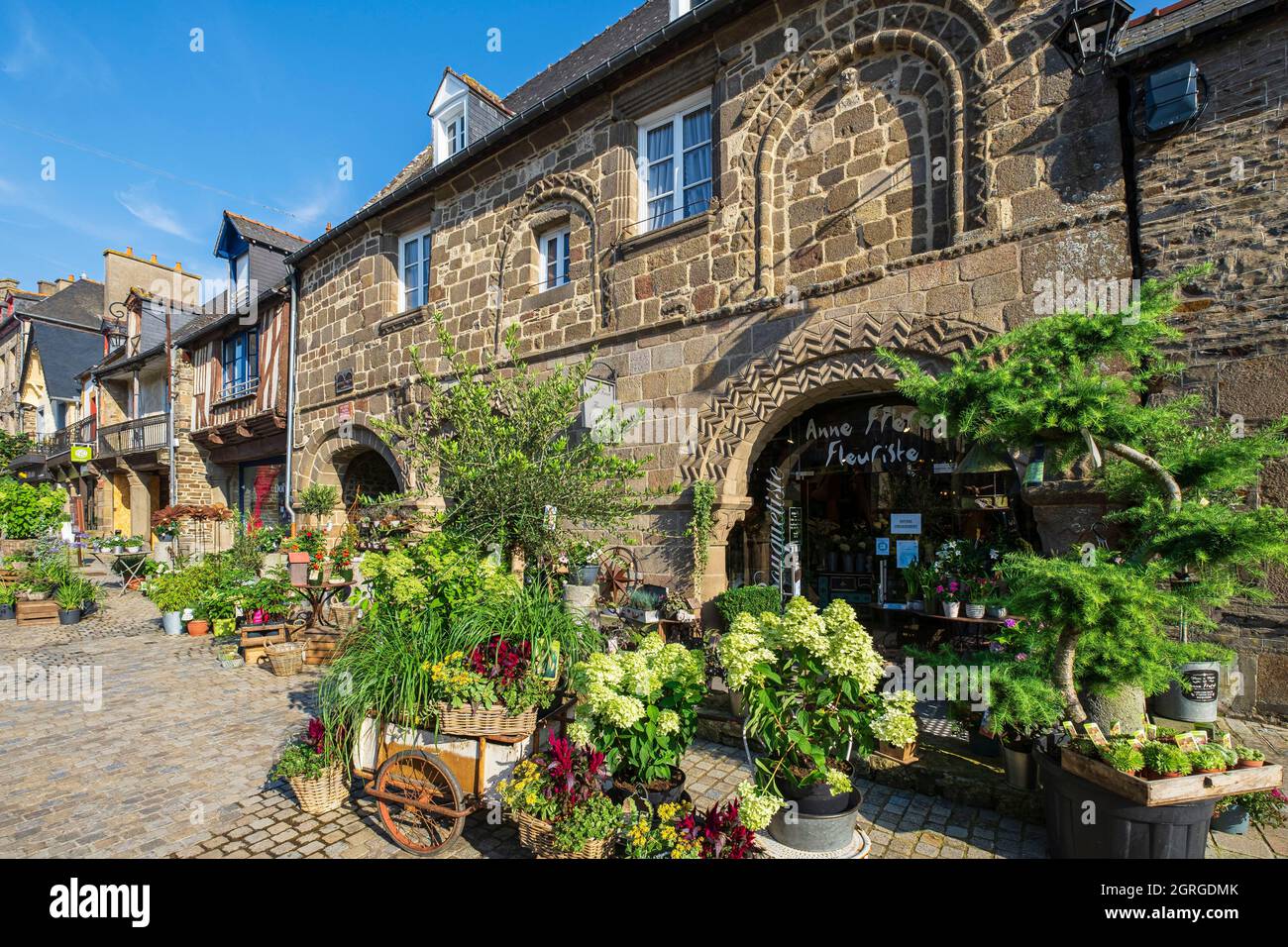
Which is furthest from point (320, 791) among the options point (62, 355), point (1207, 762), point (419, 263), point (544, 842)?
point (62, 355)

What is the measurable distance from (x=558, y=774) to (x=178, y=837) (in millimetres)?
2370

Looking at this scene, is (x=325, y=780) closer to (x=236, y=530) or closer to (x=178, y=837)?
(x=178, y=837)

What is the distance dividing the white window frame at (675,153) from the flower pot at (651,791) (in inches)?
257

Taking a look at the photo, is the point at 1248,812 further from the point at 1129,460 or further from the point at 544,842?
the point at 544,842

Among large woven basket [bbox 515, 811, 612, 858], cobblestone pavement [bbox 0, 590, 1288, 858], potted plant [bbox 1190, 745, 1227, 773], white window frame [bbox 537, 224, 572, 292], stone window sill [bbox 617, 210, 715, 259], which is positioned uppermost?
white window frame [bbox 537, 224, 572, 292]

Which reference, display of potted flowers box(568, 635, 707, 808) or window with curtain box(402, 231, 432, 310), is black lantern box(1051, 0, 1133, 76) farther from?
window with curtain box(402, 231, 432, 310)

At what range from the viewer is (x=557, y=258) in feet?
30.7

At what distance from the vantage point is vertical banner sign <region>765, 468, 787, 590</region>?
25.9 feet

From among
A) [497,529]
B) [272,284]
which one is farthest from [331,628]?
[272,284]

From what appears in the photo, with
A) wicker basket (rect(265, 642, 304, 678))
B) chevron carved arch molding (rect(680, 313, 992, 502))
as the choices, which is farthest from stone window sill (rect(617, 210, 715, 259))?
wicker basket (rect(265, 642, 304, 678))

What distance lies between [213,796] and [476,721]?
7.20 ft

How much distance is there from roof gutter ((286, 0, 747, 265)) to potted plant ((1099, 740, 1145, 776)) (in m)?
7.82

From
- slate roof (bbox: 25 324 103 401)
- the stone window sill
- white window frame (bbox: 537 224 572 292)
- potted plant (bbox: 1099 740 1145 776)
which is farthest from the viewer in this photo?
slate roof (bbox: 25 324 103 401)

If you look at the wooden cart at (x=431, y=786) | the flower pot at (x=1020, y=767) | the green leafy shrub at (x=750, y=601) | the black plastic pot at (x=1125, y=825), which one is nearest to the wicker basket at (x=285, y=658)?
the wooden cart at (x=431, y=786)
